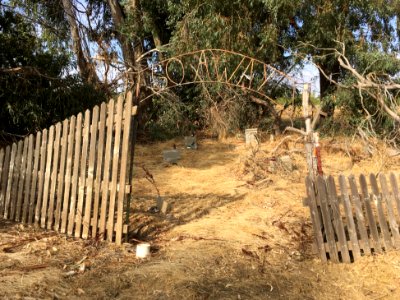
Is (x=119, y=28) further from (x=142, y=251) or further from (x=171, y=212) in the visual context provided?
(x=142, y=251)

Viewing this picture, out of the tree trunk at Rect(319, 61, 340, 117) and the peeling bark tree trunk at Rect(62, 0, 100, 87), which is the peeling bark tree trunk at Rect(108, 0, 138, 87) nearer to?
the peeling bark tree trunk at Rect(62, 0, 100, 87)

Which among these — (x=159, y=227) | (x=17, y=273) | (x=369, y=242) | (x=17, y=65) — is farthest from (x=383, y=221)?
(x=17, y=65)

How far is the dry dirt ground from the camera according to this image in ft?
11.4

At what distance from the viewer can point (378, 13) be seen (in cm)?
1113

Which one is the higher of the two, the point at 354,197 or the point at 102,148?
the point at 102,148

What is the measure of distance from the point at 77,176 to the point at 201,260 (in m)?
1.75

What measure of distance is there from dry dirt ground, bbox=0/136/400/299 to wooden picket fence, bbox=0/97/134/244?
0.20m

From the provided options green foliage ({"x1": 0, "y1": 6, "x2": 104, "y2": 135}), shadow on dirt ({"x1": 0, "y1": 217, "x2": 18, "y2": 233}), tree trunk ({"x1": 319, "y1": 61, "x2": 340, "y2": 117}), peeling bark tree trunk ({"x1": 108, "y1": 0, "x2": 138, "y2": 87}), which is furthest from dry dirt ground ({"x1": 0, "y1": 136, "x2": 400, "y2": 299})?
peeling bark tree trunk ({"x1": 108, "y1": 0, "x2": 138, "y2": 87})

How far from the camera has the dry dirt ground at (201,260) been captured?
3.48 m

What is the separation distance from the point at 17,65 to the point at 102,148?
18.1 ft

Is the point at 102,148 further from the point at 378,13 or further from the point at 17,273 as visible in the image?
the point at 378,13

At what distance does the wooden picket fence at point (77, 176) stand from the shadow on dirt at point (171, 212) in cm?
53

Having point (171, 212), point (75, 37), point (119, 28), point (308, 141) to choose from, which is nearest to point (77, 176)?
point (171, 212)

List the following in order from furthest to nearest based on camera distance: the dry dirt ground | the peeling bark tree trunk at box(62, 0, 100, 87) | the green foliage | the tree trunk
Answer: the peeling bark tree trunk at box(62, 0, 100, 87), the tree trunk, the green foliage, the dry dirt ground
